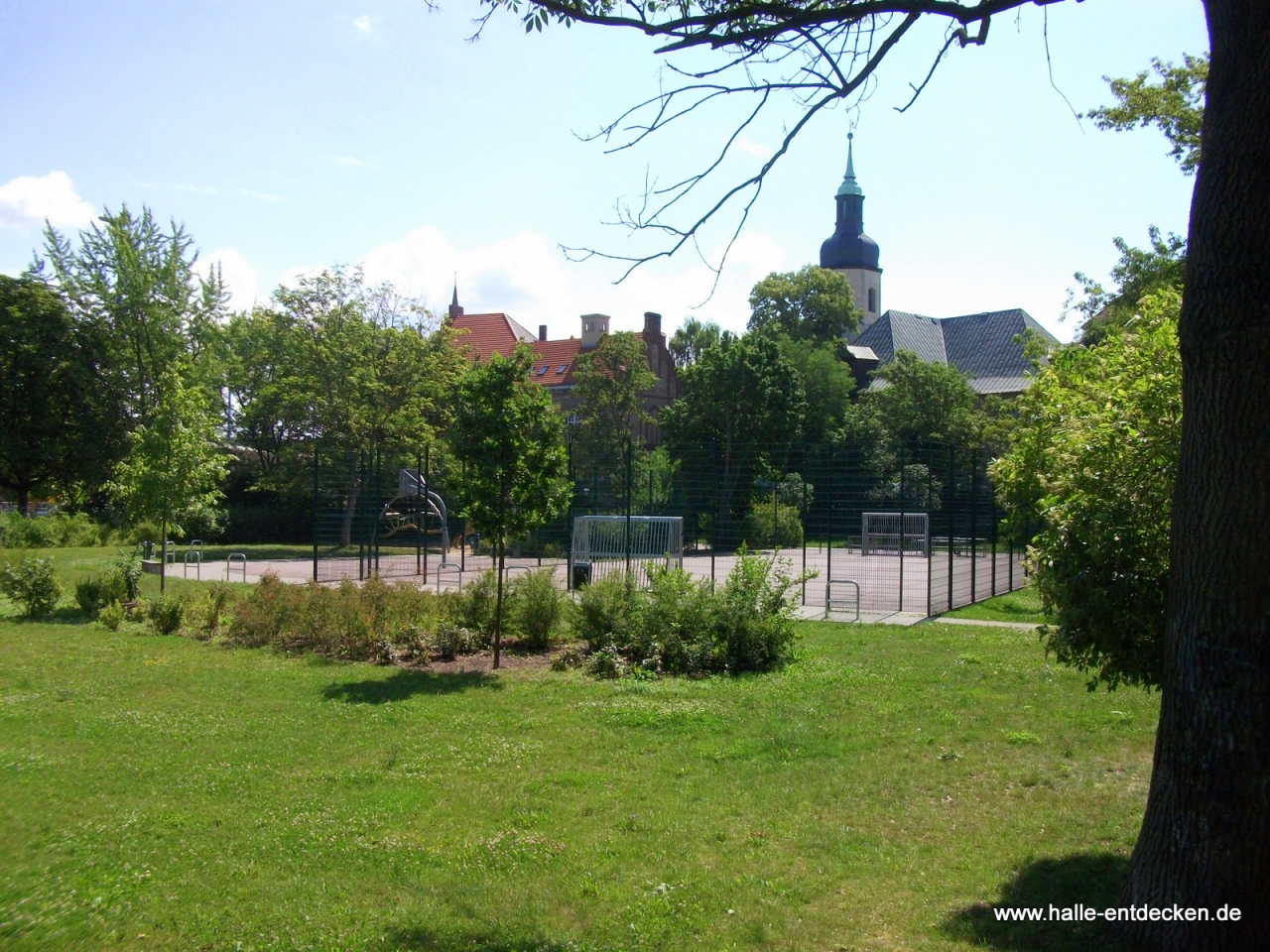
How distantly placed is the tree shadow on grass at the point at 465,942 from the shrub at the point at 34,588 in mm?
14398

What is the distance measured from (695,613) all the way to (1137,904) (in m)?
7.72

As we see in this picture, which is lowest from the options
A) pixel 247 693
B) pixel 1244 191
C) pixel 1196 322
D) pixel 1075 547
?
pixel 247 693

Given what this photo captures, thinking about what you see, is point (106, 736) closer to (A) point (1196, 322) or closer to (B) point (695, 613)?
(B) point (695, 613)

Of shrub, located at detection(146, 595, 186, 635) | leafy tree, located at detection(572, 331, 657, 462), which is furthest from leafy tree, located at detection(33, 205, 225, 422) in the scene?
shrub, located at detection(146, 595, 186, 635)

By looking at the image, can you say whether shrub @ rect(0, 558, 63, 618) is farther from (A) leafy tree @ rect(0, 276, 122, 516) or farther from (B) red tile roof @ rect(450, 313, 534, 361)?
(B) red tile roof @ rect(450, 313, 534, 361)

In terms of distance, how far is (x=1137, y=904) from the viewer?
3.88m

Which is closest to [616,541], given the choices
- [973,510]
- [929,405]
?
[973,510]

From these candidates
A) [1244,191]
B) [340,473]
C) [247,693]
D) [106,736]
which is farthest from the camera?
[340,473]

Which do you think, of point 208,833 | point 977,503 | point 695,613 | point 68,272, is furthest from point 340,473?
point 208,833

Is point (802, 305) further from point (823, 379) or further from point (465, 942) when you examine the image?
point (465, 942)

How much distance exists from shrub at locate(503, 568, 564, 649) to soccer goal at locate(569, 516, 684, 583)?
5857mm

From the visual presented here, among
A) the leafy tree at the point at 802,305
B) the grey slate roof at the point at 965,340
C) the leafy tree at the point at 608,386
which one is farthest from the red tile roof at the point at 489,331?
the grey slate roof at the point at 965,340

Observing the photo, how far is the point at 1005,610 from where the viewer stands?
17.2 meters

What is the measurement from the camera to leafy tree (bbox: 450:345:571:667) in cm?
1140
